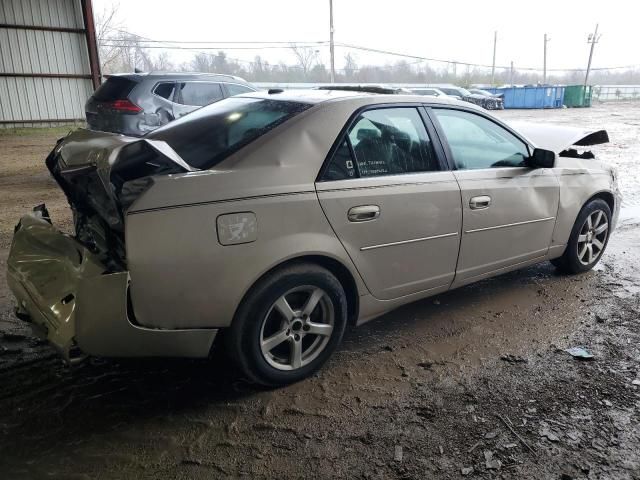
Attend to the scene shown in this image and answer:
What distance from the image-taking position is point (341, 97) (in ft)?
9.87

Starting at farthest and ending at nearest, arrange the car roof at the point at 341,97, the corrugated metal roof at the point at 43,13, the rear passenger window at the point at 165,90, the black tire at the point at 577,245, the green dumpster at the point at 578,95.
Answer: the green dumpster at the point at 578,95 → the corrugated metal roof at the point at 43,13 → the rear passenger window at the point at 165,90 → the black tire at the point at 577,245 → the car roof at the point at 341,97

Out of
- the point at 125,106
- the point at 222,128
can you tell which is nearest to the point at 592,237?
Result: the point at 222,128

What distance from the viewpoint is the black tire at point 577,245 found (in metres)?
4.19

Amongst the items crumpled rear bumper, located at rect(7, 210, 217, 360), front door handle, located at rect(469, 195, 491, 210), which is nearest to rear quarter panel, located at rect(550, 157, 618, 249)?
front door handle, located at rect(469, 195, 491, 210)

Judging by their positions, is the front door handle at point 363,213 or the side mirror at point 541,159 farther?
the side mirror at point 541,159

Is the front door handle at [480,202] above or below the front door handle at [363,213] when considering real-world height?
below

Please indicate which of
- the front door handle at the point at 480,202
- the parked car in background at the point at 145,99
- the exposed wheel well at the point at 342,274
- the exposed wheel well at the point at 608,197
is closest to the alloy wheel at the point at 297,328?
the exposed wheel well at the point at 342,274

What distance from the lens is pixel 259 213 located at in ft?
7.99

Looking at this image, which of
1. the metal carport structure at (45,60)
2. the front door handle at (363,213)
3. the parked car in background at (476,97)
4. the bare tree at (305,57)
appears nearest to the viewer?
the front door handle at (363,213)

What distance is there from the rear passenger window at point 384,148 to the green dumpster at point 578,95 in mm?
39301

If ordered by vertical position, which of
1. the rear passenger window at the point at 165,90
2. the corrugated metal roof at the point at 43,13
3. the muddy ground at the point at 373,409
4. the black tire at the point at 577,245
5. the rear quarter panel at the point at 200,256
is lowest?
the muddy ground at the point at 373,409

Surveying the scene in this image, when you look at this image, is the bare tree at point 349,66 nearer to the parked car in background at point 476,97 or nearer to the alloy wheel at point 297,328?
the parked car in background at point 476,97

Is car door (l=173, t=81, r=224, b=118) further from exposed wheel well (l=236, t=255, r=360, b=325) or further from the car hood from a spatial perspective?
exposed wheel well (l=236, t=255, r=360, b=325)

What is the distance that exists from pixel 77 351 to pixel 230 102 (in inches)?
74.9
